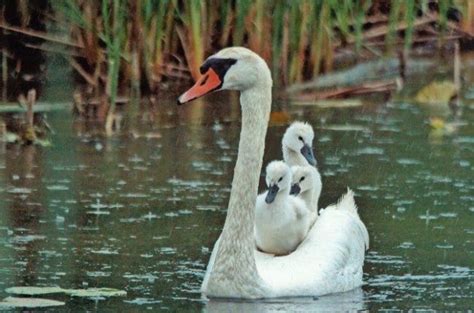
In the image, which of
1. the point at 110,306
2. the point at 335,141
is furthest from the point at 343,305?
the point at 335,141

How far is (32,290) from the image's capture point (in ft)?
27.8

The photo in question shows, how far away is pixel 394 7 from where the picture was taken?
15000 millimetres

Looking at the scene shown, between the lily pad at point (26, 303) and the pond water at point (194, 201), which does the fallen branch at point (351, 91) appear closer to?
the pond water at point (194, 201)

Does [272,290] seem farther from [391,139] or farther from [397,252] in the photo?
[391,139]

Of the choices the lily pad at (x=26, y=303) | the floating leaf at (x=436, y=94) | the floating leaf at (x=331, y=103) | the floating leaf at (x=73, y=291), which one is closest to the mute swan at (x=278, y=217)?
the floating leaf at (x=73, y=291)

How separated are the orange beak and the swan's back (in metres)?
0.93

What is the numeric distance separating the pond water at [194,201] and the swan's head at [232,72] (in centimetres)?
101

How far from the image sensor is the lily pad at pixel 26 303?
813cm

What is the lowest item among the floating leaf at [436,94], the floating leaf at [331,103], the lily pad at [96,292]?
the lily pad at [96,292]

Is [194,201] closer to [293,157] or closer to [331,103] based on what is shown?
[293,157]

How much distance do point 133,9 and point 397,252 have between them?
541 cm

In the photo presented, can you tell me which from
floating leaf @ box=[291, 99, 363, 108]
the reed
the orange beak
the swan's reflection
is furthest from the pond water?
the orange beak

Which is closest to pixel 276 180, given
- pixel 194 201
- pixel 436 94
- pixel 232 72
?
pixel 232 72

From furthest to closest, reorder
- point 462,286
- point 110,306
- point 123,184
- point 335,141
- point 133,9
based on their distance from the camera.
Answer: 1. point 133,9
2. point 335,141
3. point 123,184
4. point 462,286
5. point 110,306
